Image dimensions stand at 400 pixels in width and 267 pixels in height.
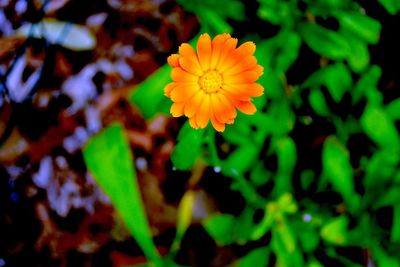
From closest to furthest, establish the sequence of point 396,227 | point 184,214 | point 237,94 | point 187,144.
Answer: point 237,94 < point 187,144 < point 396,227 < point 184,214

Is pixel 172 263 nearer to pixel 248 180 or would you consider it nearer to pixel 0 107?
pixel 248 180

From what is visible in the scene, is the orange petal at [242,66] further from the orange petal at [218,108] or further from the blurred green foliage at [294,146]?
the blurred green foliage at [294,146]

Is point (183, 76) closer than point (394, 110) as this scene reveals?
Yes

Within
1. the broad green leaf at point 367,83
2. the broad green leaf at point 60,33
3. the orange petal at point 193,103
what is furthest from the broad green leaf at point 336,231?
the broad green leaf at point 60,33

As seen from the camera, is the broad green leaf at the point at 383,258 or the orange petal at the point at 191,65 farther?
the broad green leaf at the point at 383,258

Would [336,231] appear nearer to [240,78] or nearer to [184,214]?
[184,214]

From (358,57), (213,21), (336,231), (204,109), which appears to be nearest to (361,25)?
(358,57)
